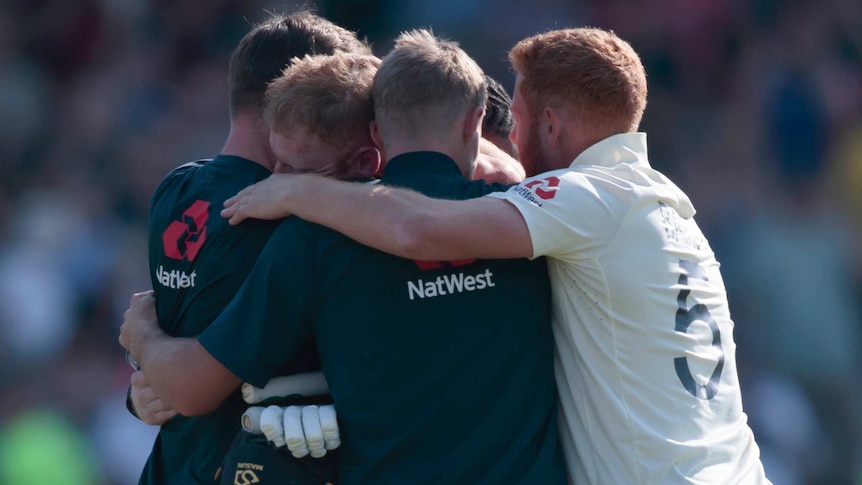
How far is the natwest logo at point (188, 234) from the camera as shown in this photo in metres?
2.90

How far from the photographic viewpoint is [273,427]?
2.43 metres

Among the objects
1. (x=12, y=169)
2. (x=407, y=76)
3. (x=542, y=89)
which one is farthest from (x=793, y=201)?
(x=12, y=169)

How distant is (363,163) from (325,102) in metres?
0.22

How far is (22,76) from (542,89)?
486cm

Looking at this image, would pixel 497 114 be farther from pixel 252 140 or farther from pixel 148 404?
pixel 148 404

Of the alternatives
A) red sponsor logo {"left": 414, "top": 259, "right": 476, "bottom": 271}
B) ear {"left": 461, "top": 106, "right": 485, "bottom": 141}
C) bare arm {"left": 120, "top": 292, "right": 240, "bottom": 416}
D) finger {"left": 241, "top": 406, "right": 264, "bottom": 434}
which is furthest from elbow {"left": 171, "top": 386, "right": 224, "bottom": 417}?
ear {"left": 461, "top": 106, "right": 485, "bottom": 141}

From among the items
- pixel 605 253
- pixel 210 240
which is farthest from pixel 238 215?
pixel 605 253

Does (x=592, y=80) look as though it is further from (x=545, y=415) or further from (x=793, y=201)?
(x=793, y=201)

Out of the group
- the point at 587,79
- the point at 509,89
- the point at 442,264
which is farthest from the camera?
the point at 509,89

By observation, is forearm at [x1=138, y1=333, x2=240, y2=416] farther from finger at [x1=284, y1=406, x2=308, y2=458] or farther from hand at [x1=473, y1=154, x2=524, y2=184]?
hand at [x1=473, y1=154, x2=524, y2=184]

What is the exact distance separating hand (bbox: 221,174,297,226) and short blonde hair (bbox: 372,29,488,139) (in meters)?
0.32

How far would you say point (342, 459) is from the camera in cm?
256

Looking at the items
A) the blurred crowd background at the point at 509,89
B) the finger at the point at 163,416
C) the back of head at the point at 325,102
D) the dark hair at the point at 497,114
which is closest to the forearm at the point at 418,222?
the back of head at the point at 325,102

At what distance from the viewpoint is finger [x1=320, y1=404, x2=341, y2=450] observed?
2.45m
